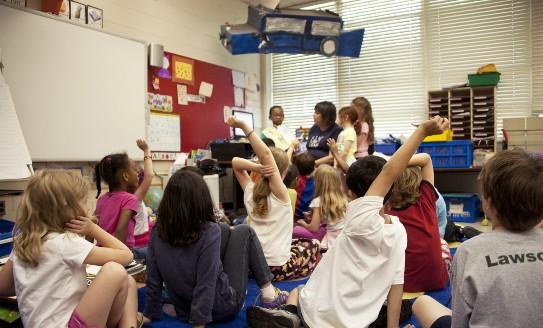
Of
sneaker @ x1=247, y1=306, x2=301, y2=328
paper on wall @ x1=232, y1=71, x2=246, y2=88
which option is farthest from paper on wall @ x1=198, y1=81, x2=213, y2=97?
sneaker @ x1=247, y1=306, x2=301, y2=328

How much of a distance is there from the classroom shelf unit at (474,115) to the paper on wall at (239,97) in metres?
2.70

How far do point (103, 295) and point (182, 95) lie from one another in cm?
395

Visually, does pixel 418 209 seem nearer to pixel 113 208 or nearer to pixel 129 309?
pixel 129 309

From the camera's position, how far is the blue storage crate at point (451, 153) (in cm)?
470

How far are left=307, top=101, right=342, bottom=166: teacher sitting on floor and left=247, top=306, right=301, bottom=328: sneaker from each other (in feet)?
8.39

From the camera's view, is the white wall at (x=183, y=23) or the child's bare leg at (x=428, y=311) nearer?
the child's bare leg at (x=428, y=311)

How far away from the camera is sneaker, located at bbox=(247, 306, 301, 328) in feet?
5.13

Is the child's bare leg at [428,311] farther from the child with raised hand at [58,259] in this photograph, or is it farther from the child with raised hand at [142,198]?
the child with raised hand at [142,198]

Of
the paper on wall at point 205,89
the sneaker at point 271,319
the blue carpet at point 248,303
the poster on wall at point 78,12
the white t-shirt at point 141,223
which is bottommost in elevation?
the blue carpet at point 248,303

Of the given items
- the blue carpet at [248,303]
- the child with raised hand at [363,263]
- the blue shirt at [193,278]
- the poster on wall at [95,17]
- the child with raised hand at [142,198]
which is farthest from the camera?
the poster on wall at [95,17]

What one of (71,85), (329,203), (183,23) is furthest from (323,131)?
(71,85)

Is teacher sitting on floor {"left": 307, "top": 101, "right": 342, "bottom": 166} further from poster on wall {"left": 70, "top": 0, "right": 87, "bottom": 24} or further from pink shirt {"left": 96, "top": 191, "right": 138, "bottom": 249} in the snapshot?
poster on wall {"left": 70, "top": 0, "right": 87, "bottom": 24}

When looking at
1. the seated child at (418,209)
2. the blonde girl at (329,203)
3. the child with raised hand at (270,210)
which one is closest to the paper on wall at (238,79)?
the blonde girl at (329,203)

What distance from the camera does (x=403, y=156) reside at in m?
1.29
